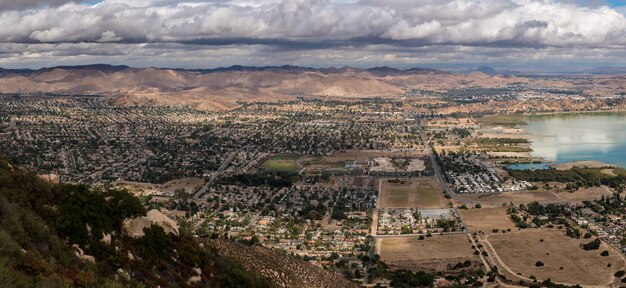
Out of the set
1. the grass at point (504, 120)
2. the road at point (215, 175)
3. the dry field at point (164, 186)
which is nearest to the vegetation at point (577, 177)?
the road at point (215, 175)

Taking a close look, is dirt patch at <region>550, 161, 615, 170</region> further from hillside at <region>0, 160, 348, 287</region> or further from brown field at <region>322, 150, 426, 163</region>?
hillside at <region>0, 160, 348, 287</region>

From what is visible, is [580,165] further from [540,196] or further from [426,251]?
[426,251]

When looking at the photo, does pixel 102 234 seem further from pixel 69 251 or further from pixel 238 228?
pixel 238 228

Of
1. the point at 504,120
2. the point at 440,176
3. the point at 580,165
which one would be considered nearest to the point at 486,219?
the point at 440,176

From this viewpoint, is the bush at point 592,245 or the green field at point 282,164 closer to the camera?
the bush at point 592,245

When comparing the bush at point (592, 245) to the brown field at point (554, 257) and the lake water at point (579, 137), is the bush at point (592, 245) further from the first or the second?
the lake water at point (579, 137)

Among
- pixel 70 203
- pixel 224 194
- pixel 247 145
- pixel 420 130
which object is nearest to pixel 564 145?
pixel 420 130
